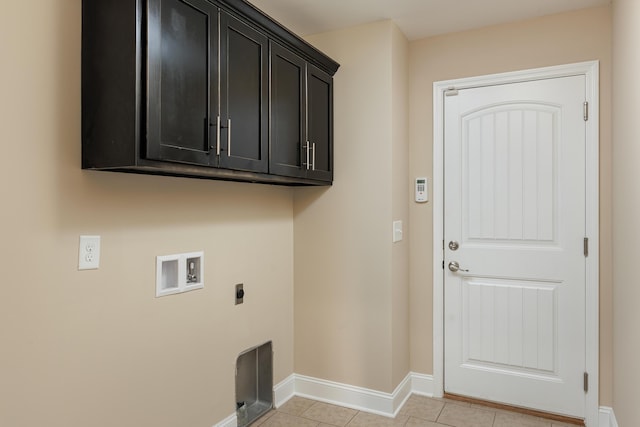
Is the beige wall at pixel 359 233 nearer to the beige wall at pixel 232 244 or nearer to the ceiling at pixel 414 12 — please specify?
the beige wall at pixel 232 244

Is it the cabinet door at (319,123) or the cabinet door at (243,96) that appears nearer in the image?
the cabinet door at (243,96)

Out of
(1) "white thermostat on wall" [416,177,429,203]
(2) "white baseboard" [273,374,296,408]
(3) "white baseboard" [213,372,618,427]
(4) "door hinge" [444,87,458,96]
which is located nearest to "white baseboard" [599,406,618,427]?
(3) "white baseboard" [213,372,618,427]

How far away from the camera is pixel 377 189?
2.69 meters

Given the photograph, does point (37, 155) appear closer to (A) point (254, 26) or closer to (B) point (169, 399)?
(A) point (254, 26)

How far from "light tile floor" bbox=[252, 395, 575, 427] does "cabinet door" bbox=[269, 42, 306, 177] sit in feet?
4.91

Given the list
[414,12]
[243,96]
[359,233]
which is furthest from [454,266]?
[243,96]

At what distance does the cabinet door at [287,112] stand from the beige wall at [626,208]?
158 cm

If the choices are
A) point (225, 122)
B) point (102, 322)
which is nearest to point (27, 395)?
point (102, 322)

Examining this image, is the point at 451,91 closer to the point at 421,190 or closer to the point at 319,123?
the point at 421,190

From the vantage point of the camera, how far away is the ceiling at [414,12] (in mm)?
2443

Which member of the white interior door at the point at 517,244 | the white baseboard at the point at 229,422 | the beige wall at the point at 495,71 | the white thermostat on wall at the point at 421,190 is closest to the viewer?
the white baseboard at the point at 229,422

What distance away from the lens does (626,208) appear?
2025 millimetres

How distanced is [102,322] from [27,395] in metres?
0.34

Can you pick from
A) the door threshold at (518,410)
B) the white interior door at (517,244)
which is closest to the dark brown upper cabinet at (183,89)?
the white interior door at (517,244)
